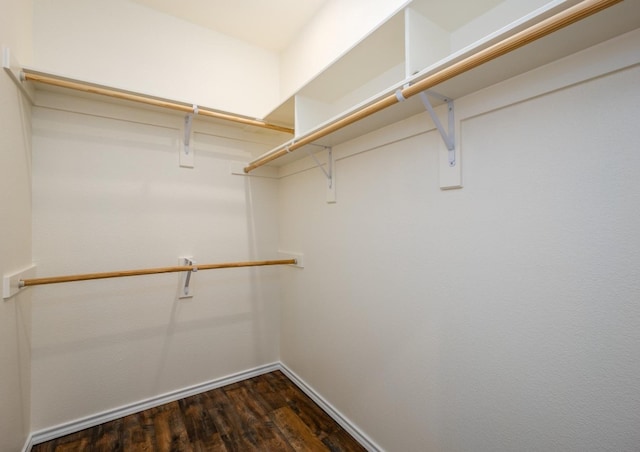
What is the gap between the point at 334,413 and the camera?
1880 mm

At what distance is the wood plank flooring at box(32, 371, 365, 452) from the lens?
1.67 m

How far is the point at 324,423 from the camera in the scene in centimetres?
185

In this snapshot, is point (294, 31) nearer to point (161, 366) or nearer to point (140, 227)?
point (140, 227)

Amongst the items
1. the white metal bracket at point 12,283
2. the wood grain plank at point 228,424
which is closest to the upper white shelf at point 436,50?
the white metal bracket at point 12,283

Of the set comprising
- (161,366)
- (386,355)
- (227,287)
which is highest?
(227,287)

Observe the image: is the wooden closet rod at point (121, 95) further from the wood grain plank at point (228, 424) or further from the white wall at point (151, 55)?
the wood grain plank at point (228, 424)

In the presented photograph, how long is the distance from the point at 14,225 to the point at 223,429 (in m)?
1.59

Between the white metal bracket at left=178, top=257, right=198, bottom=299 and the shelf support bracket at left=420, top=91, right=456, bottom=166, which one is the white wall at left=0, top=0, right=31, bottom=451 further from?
the shelf support bracket at left=420, top=91, right=456, bottom=166

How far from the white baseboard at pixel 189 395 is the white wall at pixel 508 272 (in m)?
0.07

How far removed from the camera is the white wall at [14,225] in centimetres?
131

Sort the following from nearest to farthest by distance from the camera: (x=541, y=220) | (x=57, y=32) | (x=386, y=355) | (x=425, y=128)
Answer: (x=541, y=220) < (x=425, y=128) < (x=386, y=355) < (x=57, y=32)

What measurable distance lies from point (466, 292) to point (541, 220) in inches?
15.1

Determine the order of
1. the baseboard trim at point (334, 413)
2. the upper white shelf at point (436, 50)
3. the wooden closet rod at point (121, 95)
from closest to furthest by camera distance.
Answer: the upper white shelf at point (436, 50) < the wooden closet rod at point (121, 95) < the baseboard trim at point (334, 413)

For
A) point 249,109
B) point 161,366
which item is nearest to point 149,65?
point 249,109
